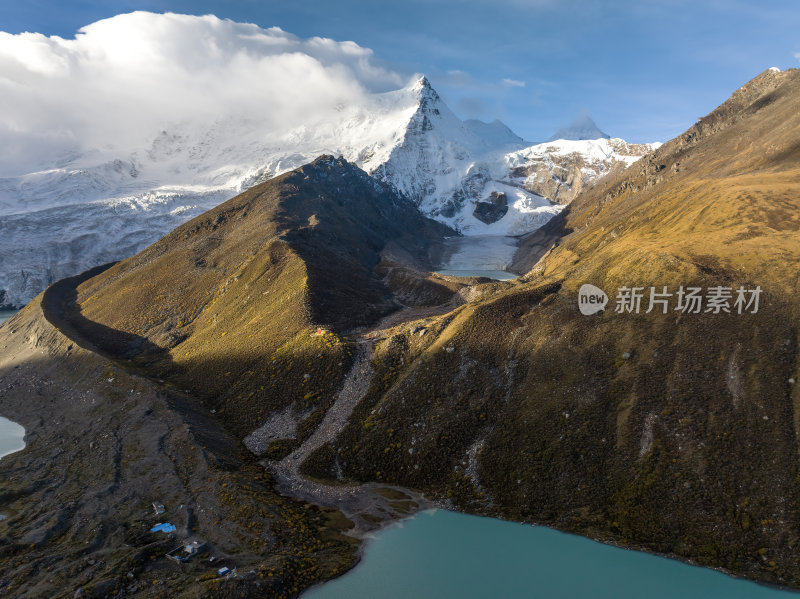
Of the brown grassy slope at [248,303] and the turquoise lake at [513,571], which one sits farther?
the brown grassy slope at [248,303]

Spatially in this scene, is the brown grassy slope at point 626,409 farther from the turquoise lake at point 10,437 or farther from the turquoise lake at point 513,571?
the turquoise lake at point 10,437

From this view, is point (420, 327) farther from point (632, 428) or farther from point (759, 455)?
point (759, 455)

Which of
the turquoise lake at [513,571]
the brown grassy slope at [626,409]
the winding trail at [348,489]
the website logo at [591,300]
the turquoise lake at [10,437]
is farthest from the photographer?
the turquoise lake at [10,437]

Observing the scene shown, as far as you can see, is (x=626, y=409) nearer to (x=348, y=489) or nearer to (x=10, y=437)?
(x=348, y=489)

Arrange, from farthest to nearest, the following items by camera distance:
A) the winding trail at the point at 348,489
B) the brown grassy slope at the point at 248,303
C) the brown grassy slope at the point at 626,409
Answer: the brown grassy slope at the point at 248,303, the winding trail at the point at 348,489, the brown grassy slope at the point at 626,409

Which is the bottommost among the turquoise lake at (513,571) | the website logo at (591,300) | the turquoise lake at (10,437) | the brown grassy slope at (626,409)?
the turquoise lake at (10,437)

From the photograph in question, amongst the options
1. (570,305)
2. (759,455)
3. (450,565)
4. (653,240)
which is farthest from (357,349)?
(653,240)

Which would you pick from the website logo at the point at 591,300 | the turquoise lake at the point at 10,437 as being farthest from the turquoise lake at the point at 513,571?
the turquoise lake at the point at 10,437
